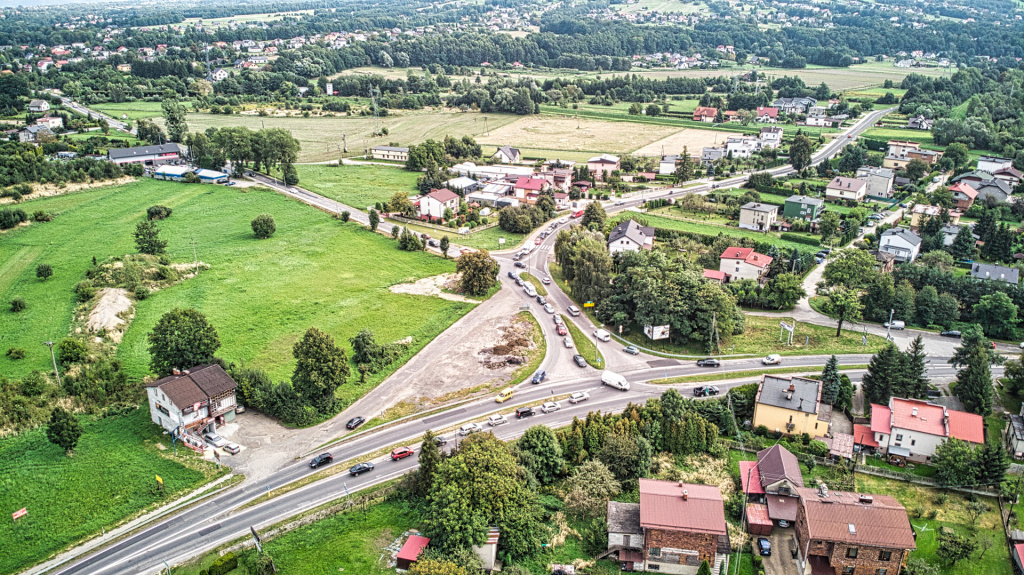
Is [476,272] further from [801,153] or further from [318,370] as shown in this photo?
[801,153]

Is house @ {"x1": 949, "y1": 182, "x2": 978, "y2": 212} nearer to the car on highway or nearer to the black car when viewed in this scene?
the car on highway

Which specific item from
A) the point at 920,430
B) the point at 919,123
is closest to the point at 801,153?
the point at 919,123

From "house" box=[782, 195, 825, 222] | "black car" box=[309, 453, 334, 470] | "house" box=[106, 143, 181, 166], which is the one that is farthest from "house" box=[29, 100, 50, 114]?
"house" box=[782, 195, 825, 222]

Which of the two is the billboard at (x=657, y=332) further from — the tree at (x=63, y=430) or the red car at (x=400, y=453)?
the tree at (x=63, y=430)

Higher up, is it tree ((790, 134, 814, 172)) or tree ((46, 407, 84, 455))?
tree ((790, 134, 814, 172))

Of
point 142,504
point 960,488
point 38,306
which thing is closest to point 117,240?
point 38,306

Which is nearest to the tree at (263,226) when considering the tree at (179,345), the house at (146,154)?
the tree at (179,345)

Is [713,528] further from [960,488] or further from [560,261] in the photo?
[560,261]
